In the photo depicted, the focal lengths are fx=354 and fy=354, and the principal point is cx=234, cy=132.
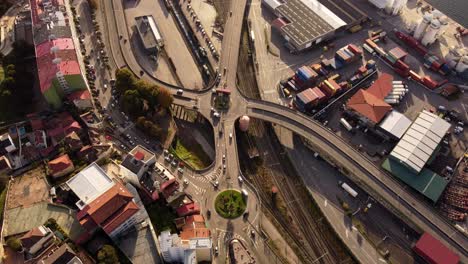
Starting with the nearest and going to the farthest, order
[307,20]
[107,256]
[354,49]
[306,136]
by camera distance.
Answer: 1. [107,256]
2. [306,136]
3. [354,49]
4. [307,20]

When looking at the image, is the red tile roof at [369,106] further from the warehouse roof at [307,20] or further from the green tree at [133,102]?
the green tree at [133,102]

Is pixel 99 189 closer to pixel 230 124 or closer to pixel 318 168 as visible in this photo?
pixel 230 124

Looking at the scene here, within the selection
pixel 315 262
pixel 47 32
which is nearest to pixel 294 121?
pixel 315 262

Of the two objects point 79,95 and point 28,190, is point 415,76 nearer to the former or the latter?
point 79,95

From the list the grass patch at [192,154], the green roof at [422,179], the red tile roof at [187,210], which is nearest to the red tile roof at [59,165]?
the grass patch at [192,154]

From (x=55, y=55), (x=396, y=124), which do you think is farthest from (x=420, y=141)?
(x=55, y=55)
